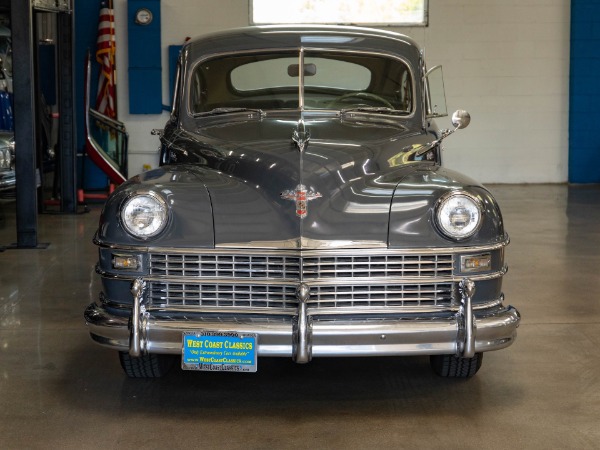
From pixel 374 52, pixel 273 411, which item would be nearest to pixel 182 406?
pixel 273 411

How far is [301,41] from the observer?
5.42 meters

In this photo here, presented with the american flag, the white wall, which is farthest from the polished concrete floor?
the white wall

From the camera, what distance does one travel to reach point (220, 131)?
505 centimetres

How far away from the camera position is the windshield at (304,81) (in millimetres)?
5250

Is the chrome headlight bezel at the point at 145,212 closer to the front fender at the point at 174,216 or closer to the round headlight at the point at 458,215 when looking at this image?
the front fender at the point at 174,216

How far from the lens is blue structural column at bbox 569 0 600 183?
14562mm

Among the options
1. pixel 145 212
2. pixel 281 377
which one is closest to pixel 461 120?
pixel 281 377

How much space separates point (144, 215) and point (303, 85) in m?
1.52

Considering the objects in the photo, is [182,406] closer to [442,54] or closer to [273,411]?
[273,411]

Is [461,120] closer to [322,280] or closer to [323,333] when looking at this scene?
[322,280]

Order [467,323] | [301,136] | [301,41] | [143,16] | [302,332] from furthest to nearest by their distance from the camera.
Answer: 1. [143,16]
2. [301,41]
3. [301,136]
4. [467,323]
5. [302,332]

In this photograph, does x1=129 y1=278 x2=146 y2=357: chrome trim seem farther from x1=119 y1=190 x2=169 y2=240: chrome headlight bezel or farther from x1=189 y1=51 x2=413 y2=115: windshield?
x1=189 y1=51 x2=413 y2=115: windshield

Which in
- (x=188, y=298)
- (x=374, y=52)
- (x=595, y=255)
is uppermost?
(x=374, y=52)

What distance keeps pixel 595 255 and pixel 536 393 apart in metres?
4.12
